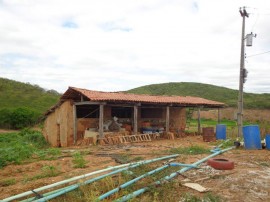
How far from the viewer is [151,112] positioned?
20391mm

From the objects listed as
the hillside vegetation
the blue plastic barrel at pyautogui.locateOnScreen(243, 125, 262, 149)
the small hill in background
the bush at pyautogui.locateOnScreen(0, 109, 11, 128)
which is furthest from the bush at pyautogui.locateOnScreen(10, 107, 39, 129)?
the blue plastic barrel at pyautogui.locateOnScreen(243, 125, 262, 149)

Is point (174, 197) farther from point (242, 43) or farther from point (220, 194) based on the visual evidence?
point (242, 43)

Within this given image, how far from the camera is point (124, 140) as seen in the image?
15.3 meters

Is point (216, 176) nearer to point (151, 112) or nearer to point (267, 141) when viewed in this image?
point (267, 141)

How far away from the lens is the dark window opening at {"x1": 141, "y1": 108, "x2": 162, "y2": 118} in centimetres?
2010

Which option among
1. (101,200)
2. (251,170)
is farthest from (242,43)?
(101,200)

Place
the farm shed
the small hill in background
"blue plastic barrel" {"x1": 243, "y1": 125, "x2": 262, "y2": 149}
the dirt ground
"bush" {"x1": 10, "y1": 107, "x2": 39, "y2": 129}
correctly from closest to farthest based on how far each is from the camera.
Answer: the dirt ground → "blue plastic barrel" {"x1": 243, "y1": 125, "x2": 262, "y2": 149} → the farm shed → "bush" {"x1": 10, "y1": 107, "x2": 39, "y2": 129} → the small hill in background

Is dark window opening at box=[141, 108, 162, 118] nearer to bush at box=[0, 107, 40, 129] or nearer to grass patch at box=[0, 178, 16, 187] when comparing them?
grass patch at box=[0, 178, 16, 187]

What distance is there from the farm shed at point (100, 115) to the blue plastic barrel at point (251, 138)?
22.1ft

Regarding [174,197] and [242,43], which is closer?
[174,197]

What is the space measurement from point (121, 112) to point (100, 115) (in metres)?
4.31

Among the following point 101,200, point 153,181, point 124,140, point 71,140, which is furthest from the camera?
point 71,140

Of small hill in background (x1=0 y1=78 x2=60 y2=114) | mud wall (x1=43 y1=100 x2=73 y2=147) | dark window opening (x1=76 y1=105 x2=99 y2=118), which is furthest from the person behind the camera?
small hill in background (x1=0 y1=78 x2=60 y2=114)

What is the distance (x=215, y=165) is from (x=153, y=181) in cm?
214
